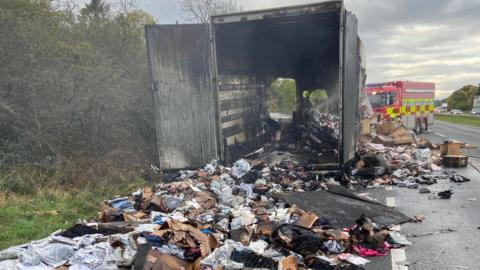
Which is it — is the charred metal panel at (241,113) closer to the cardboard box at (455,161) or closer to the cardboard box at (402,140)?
the cardboard box at (402,140)

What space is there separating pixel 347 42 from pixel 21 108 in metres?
6.68

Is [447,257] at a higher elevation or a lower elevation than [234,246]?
lower

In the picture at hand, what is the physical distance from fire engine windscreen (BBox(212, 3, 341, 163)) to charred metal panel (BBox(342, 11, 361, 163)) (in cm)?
21

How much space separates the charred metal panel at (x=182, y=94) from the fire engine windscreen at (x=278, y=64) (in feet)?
1.87

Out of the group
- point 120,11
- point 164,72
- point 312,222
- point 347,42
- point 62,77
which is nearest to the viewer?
point 312,222

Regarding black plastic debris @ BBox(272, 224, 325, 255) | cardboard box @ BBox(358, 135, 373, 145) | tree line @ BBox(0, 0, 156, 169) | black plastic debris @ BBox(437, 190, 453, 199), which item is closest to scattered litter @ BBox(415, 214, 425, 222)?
black plastic debris @ BBox(437, 190, 453, 199)

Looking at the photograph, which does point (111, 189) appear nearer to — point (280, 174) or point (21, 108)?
point (21, 108)

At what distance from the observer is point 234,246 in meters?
3.96

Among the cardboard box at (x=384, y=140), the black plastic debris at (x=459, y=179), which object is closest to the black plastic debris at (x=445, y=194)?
the black plastic debris at (x=459, y=179)

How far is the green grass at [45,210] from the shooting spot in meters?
4.99

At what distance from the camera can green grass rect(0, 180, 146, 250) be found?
197 inches

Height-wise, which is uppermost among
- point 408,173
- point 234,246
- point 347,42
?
point 347,42

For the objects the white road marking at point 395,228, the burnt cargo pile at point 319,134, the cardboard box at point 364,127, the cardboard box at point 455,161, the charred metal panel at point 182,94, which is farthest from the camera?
the cardboard box at point 364,127

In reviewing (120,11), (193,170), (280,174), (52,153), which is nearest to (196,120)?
(193,170)
